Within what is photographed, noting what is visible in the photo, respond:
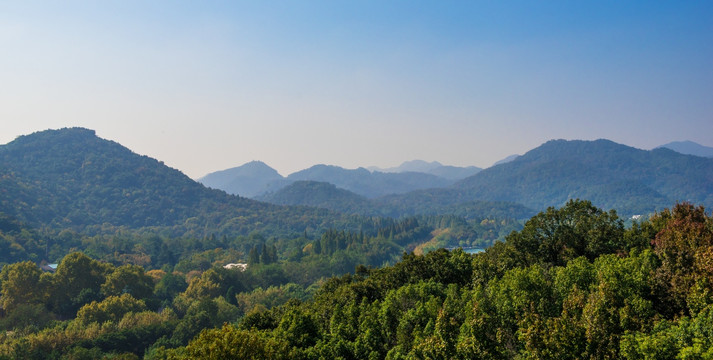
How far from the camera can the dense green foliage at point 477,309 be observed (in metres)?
19.0

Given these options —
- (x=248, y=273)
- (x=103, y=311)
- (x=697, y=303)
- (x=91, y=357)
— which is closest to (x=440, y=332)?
(x=697, y=303)

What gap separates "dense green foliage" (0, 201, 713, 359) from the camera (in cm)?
1897

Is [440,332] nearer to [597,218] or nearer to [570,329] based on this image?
[570,329]

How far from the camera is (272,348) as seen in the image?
2136cm

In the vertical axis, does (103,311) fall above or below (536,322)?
below

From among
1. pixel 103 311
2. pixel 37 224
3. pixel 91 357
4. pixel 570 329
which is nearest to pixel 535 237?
pixel 570 329

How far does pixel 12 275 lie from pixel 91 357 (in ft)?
86.9

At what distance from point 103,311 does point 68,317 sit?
40.2ft

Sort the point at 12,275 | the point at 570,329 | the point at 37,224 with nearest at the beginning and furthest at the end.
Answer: the point at 570,329 < the point at 12,275 < the point at 37,224

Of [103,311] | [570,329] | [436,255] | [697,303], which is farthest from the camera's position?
[103,311]

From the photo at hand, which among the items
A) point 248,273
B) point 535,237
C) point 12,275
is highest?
point 535,237

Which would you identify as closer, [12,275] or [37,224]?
[12,275]

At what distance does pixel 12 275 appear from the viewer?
209 ft

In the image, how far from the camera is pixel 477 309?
71.3 ft
